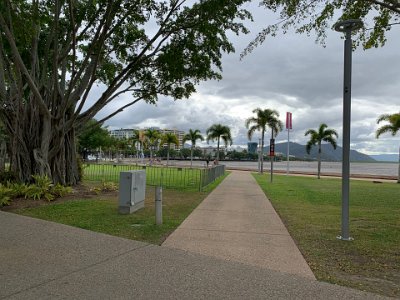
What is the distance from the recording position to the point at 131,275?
16.3 ft

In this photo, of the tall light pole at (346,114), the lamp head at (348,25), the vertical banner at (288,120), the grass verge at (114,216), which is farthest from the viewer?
the vertical banner at (288,120)

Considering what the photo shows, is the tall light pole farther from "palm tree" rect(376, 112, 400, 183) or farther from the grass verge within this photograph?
"palm tree" rect(376, 112, 400, 183)

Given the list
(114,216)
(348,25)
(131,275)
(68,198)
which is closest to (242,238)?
(131,275)

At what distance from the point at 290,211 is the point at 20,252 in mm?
7629

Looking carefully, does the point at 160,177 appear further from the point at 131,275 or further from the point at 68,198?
the point at 131,275

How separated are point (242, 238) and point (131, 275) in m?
2.97

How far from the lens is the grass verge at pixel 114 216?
7.74 meters

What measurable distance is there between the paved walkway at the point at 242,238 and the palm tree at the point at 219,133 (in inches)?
1846

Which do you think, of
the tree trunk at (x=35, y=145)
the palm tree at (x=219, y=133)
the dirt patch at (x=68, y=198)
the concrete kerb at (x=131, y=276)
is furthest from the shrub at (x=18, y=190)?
the palm tree at (x=219, y=133)

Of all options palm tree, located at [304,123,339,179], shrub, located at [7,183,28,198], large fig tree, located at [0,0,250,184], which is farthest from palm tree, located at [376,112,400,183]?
shrub, located at [7,183,28,198]

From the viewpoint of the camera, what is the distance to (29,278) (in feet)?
15.7

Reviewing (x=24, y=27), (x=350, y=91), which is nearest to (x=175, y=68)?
(x=24, y=27)

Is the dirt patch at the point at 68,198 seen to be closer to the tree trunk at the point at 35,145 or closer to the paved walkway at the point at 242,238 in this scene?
the tree trunk at the point at 35,145

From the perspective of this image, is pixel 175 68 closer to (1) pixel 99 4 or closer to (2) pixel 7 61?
(1) pixel 99 4
